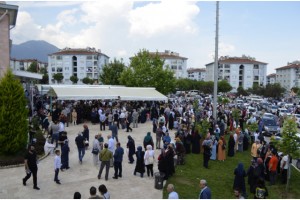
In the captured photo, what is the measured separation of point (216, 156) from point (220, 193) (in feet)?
15.6

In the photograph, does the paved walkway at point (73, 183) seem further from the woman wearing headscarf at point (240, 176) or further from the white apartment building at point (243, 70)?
the white apartment building at point (243, 70)

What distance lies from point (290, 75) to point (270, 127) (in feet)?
306

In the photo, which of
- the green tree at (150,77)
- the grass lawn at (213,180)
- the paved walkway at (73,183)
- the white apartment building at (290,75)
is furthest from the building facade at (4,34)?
the white apartment building at (290,75)

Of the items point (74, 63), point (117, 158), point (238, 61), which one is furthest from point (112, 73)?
point (238, 61)

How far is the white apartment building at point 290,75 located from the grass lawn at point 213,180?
99437mm

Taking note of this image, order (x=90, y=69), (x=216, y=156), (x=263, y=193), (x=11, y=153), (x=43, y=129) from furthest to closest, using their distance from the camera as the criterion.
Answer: (x=90, y=69) < (x=43, y=129) < (x=216, y=156) < (x=11, y=153) < (x=263, y=193)

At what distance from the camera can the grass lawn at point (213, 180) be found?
11.5 m

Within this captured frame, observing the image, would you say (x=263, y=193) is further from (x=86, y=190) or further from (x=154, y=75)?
(x=154, y=75)

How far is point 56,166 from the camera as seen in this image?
11.3 m

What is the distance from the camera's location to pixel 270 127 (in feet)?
80.0

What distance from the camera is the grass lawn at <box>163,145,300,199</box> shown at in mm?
11495

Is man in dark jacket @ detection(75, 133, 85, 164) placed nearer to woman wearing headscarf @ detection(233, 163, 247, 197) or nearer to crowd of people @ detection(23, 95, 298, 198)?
crowd of people @ detection(23, 95, 298, 198)

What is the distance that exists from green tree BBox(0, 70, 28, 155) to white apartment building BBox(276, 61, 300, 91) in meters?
105

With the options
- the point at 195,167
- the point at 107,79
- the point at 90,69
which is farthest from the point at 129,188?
the point at 90,69
